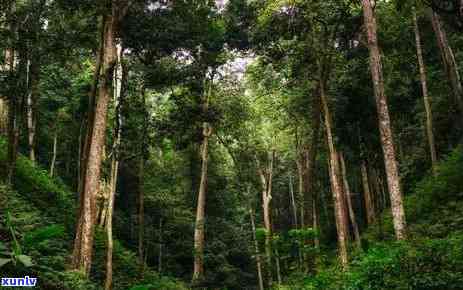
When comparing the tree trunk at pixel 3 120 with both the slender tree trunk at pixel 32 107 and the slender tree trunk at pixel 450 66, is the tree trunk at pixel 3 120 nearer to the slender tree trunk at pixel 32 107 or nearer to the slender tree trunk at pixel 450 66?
the slender tree trunk at pixel 32 107

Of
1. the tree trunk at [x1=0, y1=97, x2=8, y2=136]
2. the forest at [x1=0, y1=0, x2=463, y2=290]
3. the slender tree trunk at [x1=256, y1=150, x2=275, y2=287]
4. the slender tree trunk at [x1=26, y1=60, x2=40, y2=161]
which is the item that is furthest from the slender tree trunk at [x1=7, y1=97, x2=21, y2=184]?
the slender tree trunk at [x1=256, y1=150, x2=275, y2=287]

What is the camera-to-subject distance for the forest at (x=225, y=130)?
42.2 feet

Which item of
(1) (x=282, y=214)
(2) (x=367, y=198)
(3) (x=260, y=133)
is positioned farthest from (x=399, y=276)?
(1) (x=282, y=214)

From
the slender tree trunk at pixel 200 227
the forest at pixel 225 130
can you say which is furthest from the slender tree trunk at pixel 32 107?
the slender tree trunk at pixel 200 227

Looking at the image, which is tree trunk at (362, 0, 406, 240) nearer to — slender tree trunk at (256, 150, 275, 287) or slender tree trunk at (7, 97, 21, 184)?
slender tree trunk at (7, 97, 21, 184)

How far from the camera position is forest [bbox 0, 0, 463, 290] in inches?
506

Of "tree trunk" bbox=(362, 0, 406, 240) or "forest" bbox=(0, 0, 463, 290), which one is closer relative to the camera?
"tree trunk" bbox=(362, 0, 406, 240)

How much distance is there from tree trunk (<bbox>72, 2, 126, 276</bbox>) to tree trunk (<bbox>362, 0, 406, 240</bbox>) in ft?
25.2

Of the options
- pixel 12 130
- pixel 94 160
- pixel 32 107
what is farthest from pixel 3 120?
pixel 94 160

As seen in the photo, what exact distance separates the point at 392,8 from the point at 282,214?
3414cm

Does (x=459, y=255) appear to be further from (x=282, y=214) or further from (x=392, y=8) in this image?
(x=282, y=214)

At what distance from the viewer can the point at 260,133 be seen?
32.6m

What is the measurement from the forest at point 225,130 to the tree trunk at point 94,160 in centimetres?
4

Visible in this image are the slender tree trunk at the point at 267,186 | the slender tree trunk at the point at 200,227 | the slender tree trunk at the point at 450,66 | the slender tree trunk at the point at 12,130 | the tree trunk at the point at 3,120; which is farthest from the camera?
the slender tree trunk at the point at 267,186
